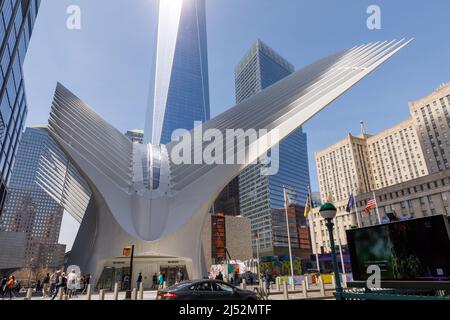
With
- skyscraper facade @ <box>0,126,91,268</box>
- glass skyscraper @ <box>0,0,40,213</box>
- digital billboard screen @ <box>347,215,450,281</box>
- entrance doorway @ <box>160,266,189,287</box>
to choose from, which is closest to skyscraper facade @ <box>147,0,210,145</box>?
skyscraper facade @ <box>0,126,91,268</box>

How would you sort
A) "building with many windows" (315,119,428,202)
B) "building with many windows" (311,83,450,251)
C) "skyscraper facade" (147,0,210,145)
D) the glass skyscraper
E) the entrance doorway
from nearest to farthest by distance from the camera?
the glass skyscraper < the entrance doorway < "building with many windows" (311,83,450,251) < "building with many windows" (315,119,428,202) < "skyscraper facade" (147,0,210,145)

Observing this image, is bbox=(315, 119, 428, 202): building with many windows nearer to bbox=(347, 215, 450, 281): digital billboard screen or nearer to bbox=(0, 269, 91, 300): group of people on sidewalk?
bbox=(0, 269, 91, 300): group of people on sidewalk

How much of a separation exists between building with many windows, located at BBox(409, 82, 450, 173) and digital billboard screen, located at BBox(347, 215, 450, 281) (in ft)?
326

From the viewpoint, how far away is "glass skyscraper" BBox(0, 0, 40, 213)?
26.1 meters

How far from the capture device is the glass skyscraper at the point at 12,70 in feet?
85.6

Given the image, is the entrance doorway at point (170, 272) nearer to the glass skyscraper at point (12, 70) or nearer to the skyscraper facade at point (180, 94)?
the glass skyscraper at point (12, 70)

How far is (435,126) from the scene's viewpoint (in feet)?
308

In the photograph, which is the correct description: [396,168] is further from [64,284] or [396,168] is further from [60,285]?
[60,285]

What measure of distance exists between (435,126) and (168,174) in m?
95.0

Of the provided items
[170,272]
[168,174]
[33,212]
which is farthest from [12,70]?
[33,212]

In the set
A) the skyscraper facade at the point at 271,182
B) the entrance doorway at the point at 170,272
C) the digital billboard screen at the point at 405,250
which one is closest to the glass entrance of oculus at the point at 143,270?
the entrance doorway at the point at 170,272

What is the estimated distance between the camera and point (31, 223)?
509 feet

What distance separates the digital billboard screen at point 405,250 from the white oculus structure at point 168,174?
18680mm
